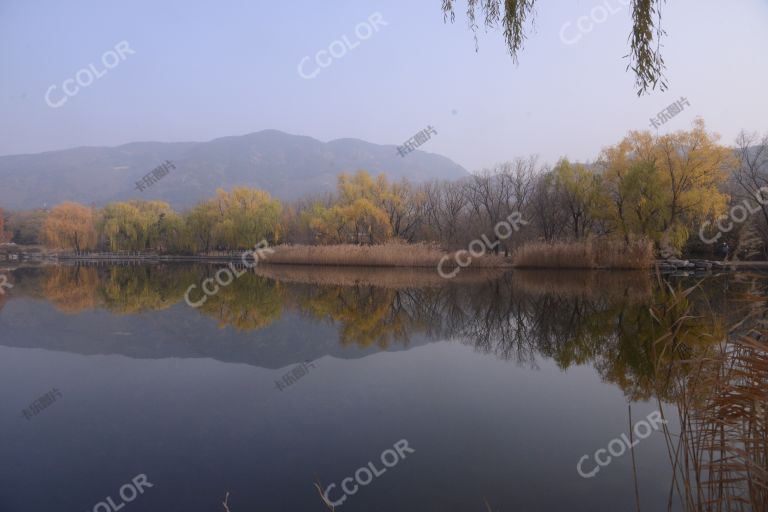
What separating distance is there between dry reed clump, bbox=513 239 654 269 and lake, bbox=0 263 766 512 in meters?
11.5

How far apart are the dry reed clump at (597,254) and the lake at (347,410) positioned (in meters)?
11.5

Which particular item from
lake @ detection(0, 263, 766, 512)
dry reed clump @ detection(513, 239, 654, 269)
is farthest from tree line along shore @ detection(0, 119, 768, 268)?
lake @ detection(0, 263, 766, 512)

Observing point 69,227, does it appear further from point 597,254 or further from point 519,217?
point 597,254

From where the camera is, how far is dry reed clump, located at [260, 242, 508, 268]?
82.9 ft

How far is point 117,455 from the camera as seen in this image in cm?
382

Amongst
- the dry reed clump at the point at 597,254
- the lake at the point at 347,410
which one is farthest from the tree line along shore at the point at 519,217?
the lake at the point at 347,410

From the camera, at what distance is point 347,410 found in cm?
489

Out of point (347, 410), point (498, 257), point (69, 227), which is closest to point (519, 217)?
point (498, 257)

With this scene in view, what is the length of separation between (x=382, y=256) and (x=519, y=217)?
13.8 m

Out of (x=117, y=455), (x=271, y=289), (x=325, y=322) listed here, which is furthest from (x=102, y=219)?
(x=117, y=455)

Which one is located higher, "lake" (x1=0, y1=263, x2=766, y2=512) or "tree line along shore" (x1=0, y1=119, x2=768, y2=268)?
"tree line along shore" (x1=0, y1=119, x2=768, y2=268)

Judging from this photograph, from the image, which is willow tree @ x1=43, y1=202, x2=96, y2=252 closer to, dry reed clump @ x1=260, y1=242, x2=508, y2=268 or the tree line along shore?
the tree line along shore

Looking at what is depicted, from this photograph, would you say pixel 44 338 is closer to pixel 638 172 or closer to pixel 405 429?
pixel 405 429

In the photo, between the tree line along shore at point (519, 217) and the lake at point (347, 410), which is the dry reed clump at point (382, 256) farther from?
the lake at point (347, 410)
